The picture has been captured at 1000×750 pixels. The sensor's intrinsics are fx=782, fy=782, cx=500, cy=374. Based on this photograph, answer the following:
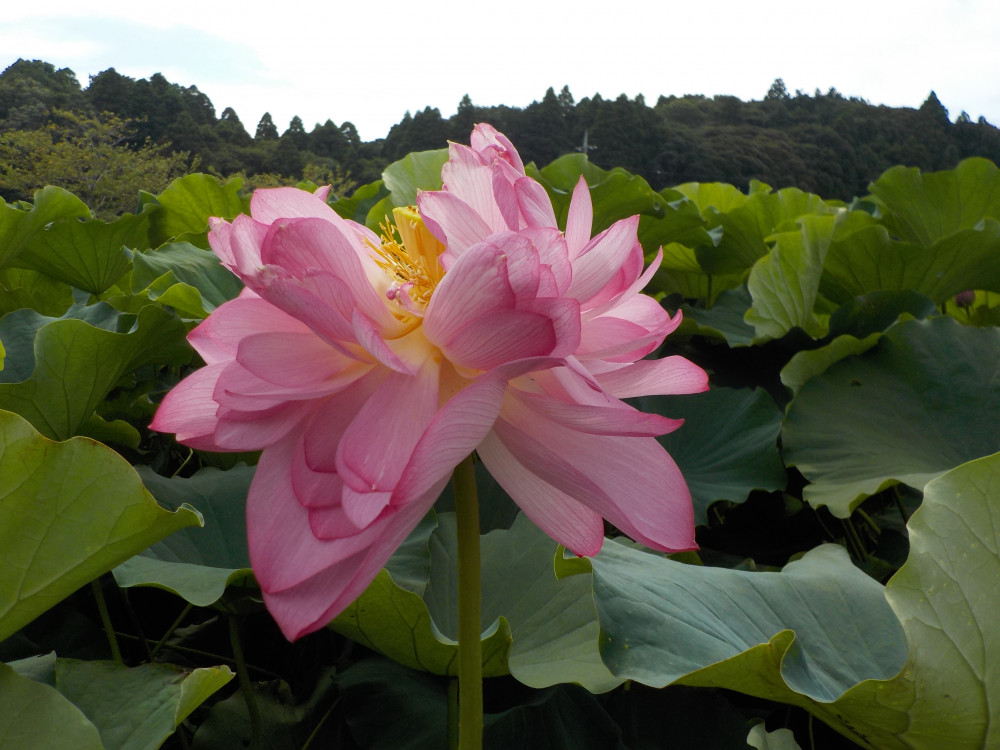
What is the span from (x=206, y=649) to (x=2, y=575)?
1.24 ft

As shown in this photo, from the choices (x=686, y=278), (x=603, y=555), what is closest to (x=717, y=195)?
(x=686, y=278)

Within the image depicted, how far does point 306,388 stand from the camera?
35 cm

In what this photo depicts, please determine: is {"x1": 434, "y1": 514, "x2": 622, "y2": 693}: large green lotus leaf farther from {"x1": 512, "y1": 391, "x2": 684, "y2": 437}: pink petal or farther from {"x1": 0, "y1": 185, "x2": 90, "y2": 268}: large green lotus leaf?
{"x1": 0, "y1": 185, "x2": 90, "y2": 268}: large green lotus leaf

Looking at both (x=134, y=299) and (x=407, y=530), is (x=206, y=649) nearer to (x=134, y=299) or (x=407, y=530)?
(x=134, y=299)

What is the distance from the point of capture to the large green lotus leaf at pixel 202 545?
564 mm

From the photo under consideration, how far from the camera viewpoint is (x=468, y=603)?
0.37 m

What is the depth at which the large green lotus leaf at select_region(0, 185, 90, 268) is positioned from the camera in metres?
1.14

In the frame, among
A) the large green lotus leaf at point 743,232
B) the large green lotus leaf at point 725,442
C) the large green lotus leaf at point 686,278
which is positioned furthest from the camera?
the large green lotus leaf at point 686,278

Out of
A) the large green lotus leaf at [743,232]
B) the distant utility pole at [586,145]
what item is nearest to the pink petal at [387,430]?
the large green lotus leaf at [743,232]

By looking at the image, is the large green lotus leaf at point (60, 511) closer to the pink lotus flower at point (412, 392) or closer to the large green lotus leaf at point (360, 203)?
the pink lotus flower at point (412, 392)

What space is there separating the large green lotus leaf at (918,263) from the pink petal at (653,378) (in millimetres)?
856

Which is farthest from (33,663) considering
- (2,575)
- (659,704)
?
(659,704)

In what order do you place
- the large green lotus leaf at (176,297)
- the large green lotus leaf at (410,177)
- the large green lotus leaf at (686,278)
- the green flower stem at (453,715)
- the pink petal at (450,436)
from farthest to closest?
the large green lotus leaf at (686,278), the large green lotus leaf at (410,177), the large green lotus leaf at (176,297), the green flower stem at (453,715), the pink petal at (450,436)

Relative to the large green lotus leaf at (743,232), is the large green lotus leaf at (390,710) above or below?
below
